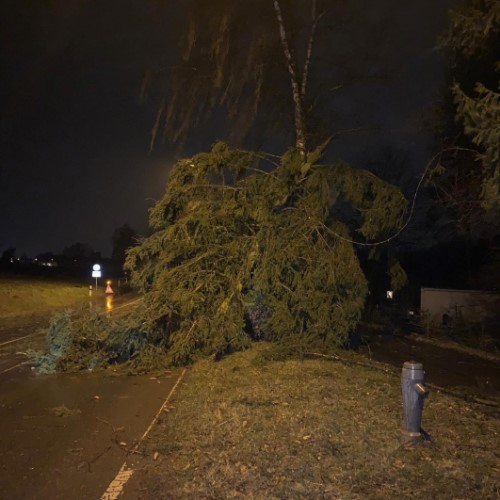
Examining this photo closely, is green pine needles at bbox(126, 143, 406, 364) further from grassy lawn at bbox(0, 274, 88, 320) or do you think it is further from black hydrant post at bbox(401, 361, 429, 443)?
grassy lawn at bbox(0, 274, 88, 320)

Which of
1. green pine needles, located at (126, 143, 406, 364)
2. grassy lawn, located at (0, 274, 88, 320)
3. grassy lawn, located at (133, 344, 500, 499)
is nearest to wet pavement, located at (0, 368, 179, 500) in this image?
grassy lawn, located at (133, 344, 500, 499)

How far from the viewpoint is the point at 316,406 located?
760 centimetres

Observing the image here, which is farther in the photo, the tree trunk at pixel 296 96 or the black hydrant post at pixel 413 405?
the tree trunk at pixel 296 96

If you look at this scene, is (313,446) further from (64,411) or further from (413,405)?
(64,411)

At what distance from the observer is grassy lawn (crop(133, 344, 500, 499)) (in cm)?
498

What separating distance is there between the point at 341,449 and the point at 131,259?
833 centimetres

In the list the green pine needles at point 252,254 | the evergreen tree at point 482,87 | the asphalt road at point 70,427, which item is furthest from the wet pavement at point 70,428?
the evergreen tree at point 482,87

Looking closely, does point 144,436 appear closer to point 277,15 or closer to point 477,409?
point 477,409

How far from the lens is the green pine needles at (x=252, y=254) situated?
1210cm

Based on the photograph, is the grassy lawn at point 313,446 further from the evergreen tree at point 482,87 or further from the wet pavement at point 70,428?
the evergreen tree at point 482,87

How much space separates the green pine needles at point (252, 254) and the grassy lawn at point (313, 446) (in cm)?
286

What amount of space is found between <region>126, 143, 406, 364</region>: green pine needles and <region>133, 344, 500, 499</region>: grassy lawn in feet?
9.40

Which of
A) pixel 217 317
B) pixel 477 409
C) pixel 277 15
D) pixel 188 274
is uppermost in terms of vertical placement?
pixel 277 15

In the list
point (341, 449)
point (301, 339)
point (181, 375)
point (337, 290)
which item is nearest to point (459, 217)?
point (337, 290)
